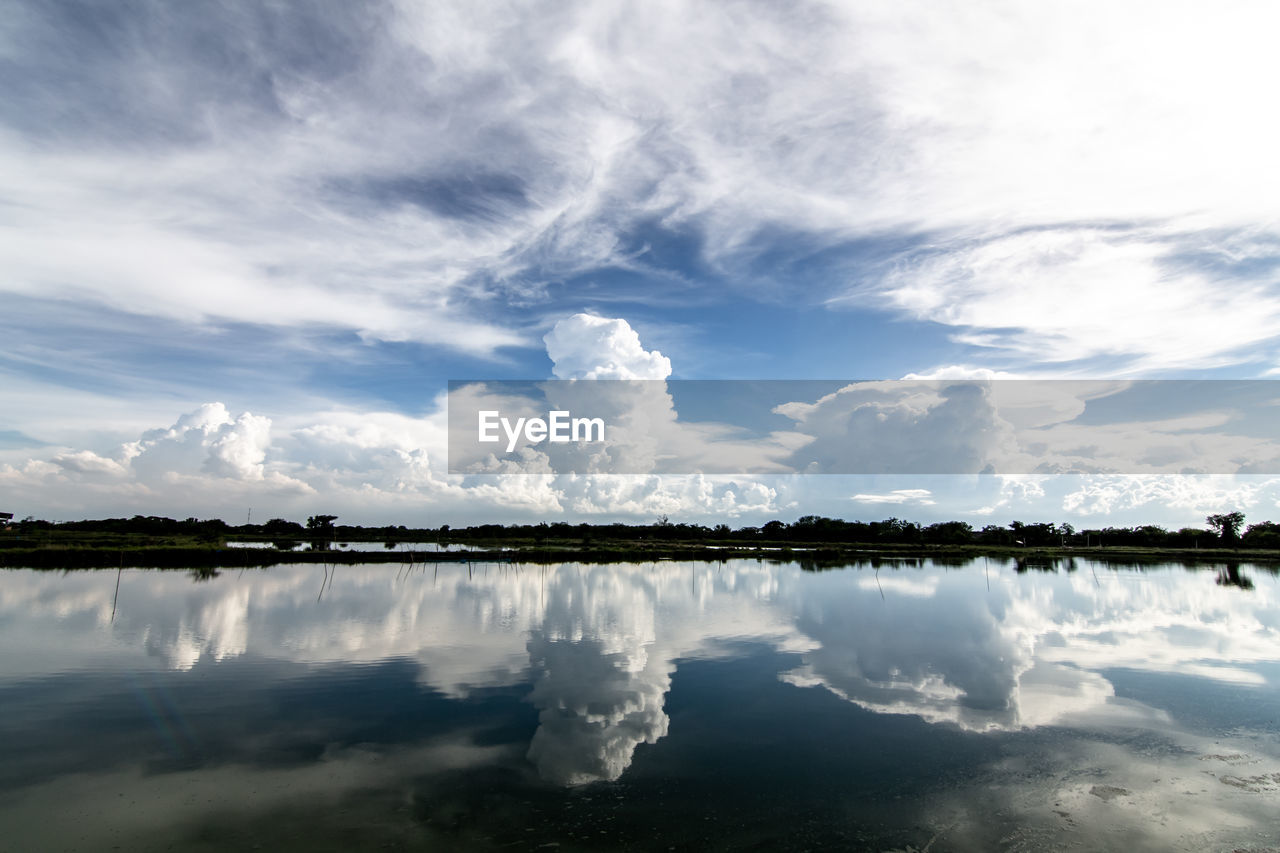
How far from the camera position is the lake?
10.6 metres

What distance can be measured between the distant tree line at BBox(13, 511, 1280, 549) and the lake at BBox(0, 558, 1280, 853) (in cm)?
9524

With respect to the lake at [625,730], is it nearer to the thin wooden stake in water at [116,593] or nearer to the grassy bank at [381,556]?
the thin wooden stake in water at [116,593]

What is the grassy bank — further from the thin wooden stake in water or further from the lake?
the lake

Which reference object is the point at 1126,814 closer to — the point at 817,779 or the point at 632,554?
the point at 817,779

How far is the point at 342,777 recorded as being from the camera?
12.5 m

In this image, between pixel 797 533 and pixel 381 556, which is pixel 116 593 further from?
pixel 797 533

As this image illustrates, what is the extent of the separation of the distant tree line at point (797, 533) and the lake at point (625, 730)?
312 ft

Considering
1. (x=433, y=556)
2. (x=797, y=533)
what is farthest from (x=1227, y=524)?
(x=433, y=556)

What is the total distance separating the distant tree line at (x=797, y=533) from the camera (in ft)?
410

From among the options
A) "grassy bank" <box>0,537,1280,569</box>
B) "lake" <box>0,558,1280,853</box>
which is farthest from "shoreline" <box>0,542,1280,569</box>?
"lake" <box>0,558,1280,853</box>

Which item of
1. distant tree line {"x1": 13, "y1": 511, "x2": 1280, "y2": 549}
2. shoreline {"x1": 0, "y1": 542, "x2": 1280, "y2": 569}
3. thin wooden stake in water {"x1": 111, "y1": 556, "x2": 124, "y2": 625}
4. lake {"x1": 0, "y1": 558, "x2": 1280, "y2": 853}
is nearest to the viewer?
lake {"x1": 0, "y1": 558, "x2": 1280, "y2": 853}

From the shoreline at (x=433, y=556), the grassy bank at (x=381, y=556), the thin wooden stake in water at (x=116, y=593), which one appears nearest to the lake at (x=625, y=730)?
the thin wooden stake in water at (x=116, y=593)

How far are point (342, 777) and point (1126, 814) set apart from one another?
1455cm

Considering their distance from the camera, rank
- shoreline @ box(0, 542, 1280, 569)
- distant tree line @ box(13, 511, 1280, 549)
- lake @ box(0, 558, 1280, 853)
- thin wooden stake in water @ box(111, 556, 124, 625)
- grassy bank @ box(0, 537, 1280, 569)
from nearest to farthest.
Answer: lake @ box(0, 558, 1280, 853)
thin wooden stake in water @ box(111, 556, 124, 625)
shoreline @ box(0, 542, 1280, 569)
grassy bank @ box(0, 537, 1280, 569)
distant tree line @ box(13, 511, 1280, 549)
